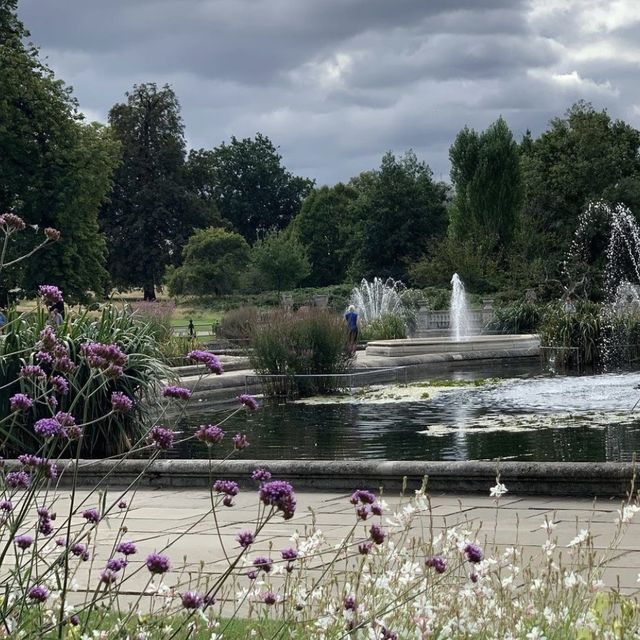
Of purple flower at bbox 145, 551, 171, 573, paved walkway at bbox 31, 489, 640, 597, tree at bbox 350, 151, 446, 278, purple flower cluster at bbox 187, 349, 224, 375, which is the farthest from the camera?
tree at bbox 350, 151, 446, 278

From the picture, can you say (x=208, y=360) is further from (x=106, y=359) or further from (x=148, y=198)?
(x=148, y=198)

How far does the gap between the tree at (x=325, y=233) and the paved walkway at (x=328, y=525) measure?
69529mm

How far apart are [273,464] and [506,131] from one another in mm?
50794

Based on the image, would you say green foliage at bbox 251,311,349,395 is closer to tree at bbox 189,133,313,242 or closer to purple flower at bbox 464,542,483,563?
purple flower at bbox 464,542,483,563

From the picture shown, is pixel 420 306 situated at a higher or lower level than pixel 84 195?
lower

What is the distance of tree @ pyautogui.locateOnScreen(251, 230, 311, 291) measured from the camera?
6138 cm

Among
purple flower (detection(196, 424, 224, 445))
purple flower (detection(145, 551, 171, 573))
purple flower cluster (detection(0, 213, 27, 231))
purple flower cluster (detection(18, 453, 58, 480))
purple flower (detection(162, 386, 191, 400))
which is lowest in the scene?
purple flower (detection(145, 551, 171, 573))

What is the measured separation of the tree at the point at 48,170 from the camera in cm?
3888

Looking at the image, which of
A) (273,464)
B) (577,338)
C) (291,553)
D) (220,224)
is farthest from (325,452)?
(220,224)

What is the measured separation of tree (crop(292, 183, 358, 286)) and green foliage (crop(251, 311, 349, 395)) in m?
58.4

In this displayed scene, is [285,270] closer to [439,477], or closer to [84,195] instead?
[84,195]

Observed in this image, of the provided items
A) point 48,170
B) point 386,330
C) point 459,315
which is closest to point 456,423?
point 386,330

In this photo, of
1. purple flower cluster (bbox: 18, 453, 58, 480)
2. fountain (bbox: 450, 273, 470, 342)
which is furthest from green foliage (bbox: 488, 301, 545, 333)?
purple flower cluster (bbox: 18, 453, 58, 480)

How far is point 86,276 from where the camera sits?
40.4 m
